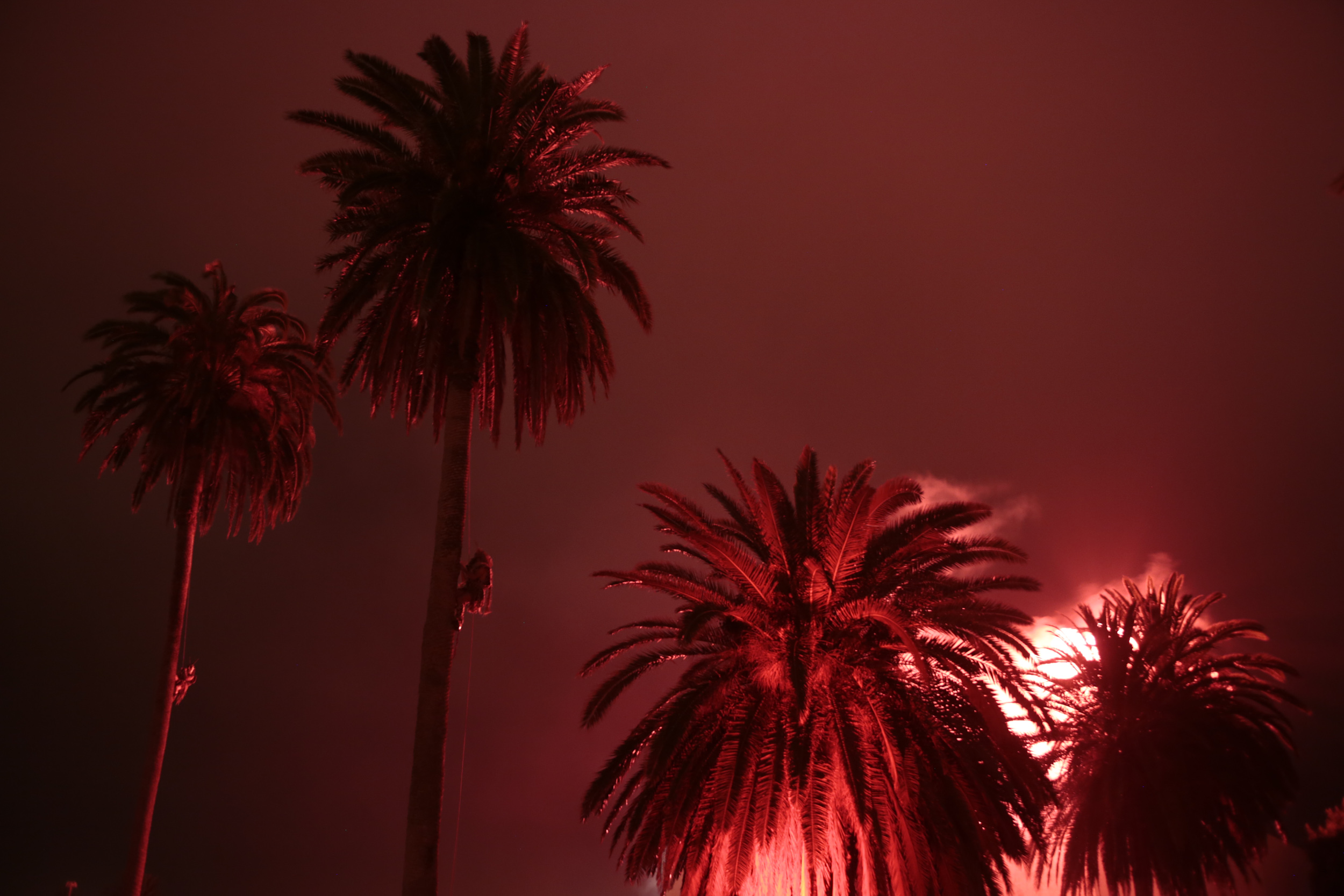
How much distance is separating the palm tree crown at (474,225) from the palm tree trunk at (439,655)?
53.2 inches

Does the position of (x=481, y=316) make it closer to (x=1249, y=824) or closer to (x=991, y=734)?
(x=991, y=734)

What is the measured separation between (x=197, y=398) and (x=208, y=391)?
0.39 meters

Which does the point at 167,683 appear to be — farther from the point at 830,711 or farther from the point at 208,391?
the point at 830,711

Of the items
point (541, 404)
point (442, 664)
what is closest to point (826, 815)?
point (442, 664)

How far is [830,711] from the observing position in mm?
21312

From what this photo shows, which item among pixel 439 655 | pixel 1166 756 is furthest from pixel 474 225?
pixel 1166 756

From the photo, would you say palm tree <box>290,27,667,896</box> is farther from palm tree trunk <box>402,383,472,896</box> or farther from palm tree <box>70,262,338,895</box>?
palm tree <box>70,262,338,895</box>

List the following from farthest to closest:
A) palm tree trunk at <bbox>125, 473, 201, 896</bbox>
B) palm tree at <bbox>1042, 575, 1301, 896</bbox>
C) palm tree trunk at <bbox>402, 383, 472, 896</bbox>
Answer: palm tree at <bbox>1042, 575, 1301, 896</bbox>
palm tree trunk at <bbox>125, 473, 201, 896</bbox>
palm tree trunk at <bbox>402, 383, 472, 896</bbox>

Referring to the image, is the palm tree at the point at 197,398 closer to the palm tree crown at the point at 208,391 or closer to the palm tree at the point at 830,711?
the palm tree crown at the point at 208,391

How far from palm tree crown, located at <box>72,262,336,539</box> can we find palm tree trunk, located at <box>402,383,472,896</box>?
1048 cm

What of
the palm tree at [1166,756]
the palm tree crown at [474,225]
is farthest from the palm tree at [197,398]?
the palm tree at [1166,756]

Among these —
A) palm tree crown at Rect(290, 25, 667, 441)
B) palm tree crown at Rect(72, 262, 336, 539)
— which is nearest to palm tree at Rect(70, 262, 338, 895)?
palm tree crown at Rect(72, 262, 336, 539)

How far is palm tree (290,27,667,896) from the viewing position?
2005cm

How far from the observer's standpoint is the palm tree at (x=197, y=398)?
96.6ft
